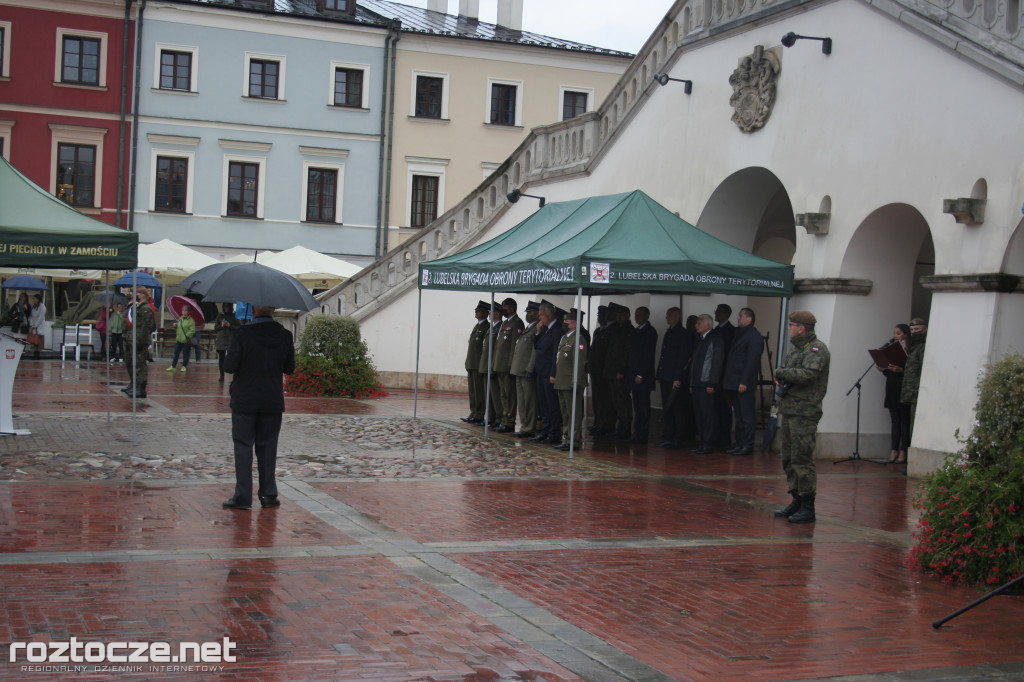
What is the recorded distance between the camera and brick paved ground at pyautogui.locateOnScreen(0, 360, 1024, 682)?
605 centimetres

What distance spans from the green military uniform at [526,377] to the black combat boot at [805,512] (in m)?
6.35

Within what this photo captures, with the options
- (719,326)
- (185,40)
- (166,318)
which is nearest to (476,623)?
(719,326)

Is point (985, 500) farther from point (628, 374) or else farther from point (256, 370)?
point (628, 374)

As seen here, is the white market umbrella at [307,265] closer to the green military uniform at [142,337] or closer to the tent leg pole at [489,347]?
the green military uniform at [142,337]

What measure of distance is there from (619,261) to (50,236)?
260 inches

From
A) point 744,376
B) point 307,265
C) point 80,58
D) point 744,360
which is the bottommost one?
point 744,376

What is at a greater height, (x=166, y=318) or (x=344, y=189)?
(x=344, y=189)

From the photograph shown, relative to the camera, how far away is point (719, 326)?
15797 mm

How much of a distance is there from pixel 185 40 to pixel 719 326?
28066 millimetres

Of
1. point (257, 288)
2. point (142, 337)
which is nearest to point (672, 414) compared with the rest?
point (257, 288)

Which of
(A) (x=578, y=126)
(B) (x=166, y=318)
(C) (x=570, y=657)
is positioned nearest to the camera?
(C) (x=570, y=657)

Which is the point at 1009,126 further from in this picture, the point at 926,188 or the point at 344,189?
the point at 344,189

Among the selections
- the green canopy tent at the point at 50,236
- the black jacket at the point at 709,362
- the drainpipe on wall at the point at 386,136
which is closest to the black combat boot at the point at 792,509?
the black jacket at the point at 709,362

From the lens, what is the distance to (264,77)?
39250 mm
